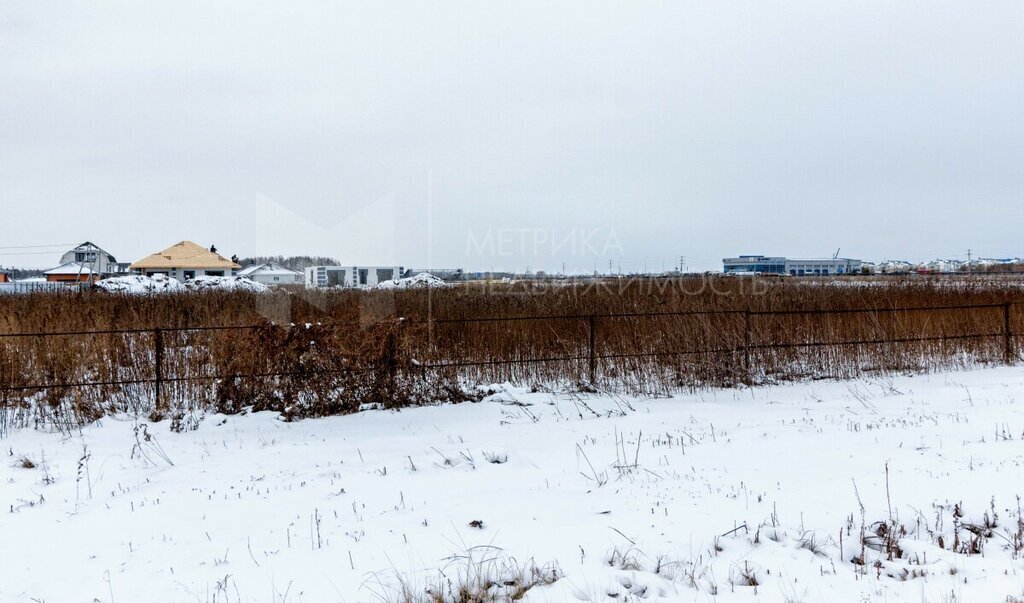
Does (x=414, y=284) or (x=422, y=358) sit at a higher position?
(x=414, y=284)

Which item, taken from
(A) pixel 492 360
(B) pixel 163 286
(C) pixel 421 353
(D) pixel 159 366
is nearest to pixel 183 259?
(B) pixel 163 286

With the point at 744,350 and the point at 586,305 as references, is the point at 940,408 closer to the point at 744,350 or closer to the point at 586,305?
the point at 744,350

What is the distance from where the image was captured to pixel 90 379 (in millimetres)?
8789

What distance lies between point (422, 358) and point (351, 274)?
4993 centimetres

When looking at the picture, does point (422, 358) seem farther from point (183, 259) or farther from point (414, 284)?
point (183, 259)

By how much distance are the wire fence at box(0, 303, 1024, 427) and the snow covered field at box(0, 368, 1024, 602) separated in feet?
2.87

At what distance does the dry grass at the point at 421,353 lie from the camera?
8430 mm

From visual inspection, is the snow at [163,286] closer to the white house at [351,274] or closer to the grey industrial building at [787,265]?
the white house at [351,274]

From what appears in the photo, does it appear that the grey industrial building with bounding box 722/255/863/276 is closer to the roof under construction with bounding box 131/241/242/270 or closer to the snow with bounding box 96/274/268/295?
the roof under construction with bounding box 131/241/242/270

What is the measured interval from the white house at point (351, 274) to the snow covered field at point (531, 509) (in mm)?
36151

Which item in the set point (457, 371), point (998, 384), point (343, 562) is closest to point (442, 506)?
point (343, 562)

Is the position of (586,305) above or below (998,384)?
above

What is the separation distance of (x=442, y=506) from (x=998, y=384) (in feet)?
32.8

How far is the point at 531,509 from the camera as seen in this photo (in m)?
4.64
